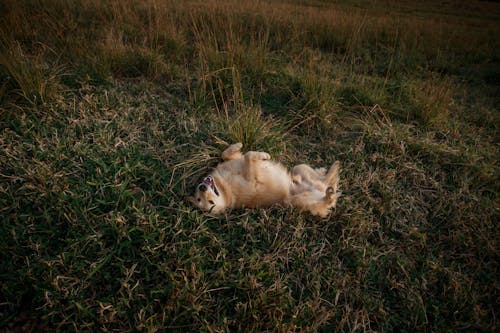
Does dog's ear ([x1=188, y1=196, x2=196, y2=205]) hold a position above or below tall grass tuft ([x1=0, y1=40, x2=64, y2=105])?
below

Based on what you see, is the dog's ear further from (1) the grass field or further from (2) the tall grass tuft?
(2) the tall grass tuft

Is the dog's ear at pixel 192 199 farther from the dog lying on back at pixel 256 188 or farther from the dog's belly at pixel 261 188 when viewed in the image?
the dog's belly at pixel 261 188

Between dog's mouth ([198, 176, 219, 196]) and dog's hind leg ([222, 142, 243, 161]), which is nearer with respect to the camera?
dog's mouth ([198, 176, 219, 196])

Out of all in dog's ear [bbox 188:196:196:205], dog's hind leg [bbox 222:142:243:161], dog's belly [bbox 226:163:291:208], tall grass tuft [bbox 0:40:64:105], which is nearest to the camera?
dog's ear [bbox 188:196:196:205]

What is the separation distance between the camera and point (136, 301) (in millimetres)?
1699

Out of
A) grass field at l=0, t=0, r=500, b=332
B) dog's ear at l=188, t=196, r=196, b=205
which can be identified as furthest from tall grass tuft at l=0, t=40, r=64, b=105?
dog's ear at l=188, t=196, r=196, b=205

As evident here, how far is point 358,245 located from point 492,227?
1.41 metres

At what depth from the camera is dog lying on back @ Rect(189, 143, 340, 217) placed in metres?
2.27

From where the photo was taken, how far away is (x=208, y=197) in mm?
2127

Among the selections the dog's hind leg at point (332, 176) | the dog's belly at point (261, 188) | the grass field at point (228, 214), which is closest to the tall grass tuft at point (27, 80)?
the grass field at point (228, 214)

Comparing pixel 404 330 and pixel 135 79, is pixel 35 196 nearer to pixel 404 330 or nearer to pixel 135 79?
pixel 135 79

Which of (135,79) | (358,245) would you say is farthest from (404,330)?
(135,79)

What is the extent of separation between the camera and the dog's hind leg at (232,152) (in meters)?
2.47

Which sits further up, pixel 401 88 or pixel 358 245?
pixel 401 88
